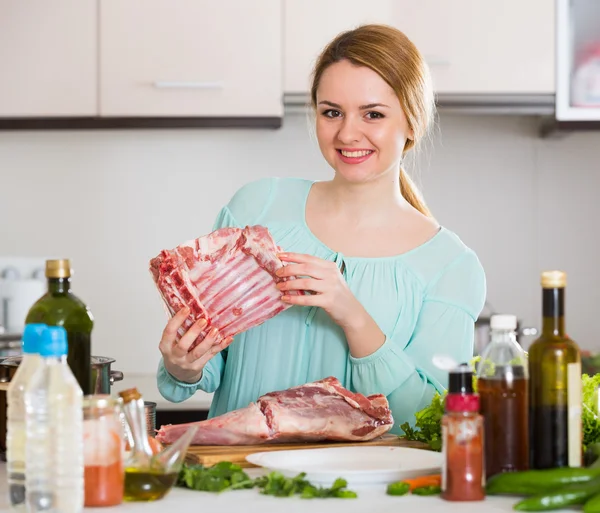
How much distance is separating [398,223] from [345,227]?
0.12 m

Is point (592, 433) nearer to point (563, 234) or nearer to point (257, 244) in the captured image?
point (257, 244)

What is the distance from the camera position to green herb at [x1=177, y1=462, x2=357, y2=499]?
123 cm

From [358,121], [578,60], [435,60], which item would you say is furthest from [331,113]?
[578,60]

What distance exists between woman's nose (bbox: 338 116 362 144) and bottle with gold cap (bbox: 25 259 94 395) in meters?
0.74

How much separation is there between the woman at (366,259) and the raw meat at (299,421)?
0.21 metres

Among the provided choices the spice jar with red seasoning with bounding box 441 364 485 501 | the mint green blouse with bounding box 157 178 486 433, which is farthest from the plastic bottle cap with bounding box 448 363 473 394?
the mint green blouse with bounding box 157 178 486 433

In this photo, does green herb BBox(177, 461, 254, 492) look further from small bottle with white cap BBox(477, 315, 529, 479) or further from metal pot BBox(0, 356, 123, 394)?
small bottle with white cap BBox(477, 315, 529, 479)

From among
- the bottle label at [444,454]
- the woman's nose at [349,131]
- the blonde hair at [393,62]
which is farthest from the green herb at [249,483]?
the blonde hair at [393,62]

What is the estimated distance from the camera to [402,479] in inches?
51.3

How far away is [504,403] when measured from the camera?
128 cm

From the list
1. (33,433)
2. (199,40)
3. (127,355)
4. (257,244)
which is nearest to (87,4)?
(199,40)

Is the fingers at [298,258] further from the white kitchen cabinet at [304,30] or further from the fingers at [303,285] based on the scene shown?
the white kitchen cabinet at [304,30]

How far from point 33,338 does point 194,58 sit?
2.18 metres

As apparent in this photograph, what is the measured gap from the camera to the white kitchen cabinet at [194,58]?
125 inches
